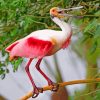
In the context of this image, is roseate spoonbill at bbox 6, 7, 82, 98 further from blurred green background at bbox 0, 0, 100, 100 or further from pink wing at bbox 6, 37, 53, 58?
blurred green background at bbox 0, 0, 100, 100

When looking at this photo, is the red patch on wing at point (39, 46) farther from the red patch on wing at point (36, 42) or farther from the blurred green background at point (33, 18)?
the blurred green background at point (33, 18)

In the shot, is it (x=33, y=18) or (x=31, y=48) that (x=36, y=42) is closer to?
(x=31, y=48)

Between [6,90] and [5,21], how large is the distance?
1184mm

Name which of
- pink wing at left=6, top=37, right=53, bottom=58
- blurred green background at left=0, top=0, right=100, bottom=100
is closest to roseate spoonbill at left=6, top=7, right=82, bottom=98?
pink wing at left=6, top=37, right=53, bottom=58

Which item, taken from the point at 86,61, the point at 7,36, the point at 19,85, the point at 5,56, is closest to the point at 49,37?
the point at 7,36

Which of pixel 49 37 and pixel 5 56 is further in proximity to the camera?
pixel 5 56

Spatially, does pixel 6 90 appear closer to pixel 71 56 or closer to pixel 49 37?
pixel 71 56

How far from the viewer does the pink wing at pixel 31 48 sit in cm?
108

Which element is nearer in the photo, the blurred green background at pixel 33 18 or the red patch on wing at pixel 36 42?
the red patch on wing at pixel 36 42

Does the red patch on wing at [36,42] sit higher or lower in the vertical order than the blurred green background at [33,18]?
higher

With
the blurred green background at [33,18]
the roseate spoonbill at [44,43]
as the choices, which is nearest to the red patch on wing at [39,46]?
the roseate spoonbill at [44,43]

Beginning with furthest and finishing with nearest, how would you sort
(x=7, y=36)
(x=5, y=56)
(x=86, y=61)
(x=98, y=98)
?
1. (x=86, y=61)
2. (x=5, y=56)
3. (x=7, y=36)
4. (x=98, y=98)

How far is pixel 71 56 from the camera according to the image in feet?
9.24

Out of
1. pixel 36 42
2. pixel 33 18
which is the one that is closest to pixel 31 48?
pixel 36 42
